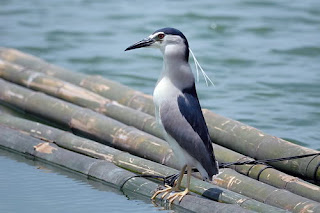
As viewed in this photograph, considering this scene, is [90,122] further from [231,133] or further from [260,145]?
[260,145]

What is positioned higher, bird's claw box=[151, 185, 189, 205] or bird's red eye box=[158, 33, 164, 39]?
bird's red eye box=[158, 33, 164, 39]

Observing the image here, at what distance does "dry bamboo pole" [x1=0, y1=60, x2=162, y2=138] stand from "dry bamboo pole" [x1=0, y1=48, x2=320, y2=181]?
0.79ft

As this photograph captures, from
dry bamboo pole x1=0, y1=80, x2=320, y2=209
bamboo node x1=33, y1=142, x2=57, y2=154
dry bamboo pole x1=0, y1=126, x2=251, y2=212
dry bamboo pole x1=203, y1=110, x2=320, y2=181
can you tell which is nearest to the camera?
dry bamboo pole x1=0, y1=126, x2=251, y2=212

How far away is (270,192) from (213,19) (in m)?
8.98

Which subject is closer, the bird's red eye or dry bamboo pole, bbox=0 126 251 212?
dry bamboo pole, bbox=0 126 251 212

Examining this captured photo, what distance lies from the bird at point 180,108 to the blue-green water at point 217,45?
2.92 meters

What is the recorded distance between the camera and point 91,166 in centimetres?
632

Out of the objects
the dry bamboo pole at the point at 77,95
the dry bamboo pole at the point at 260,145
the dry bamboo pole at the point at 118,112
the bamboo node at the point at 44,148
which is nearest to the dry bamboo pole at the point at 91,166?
the bamboo node at the point at 44,148

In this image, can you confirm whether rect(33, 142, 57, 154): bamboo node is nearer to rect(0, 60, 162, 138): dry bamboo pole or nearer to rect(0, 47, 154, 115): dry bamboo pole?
rect(0, 60, 162, 138): dry bamboo pole

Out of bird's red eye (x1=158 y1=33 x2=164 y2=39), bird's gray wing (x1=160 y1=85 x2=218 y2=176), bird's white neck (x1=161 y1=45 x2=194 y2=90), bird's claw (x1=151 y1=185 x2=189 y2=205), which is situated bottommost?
bird's claw (x1=151 y1=185 x2=189 y2=205)

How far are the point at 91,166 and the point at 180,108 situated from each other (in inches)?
46.6

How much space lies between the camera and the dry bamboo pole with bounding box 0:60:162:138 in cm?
725

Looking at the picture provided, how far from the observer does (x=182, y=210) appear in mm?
5633

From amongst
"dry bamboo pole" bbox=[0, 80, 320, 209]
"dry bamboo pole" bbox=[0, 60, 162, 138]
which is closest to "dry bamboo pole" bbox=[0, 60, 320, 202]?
"dry bamboo pole" bbox=[0, 60, 162, 138]
